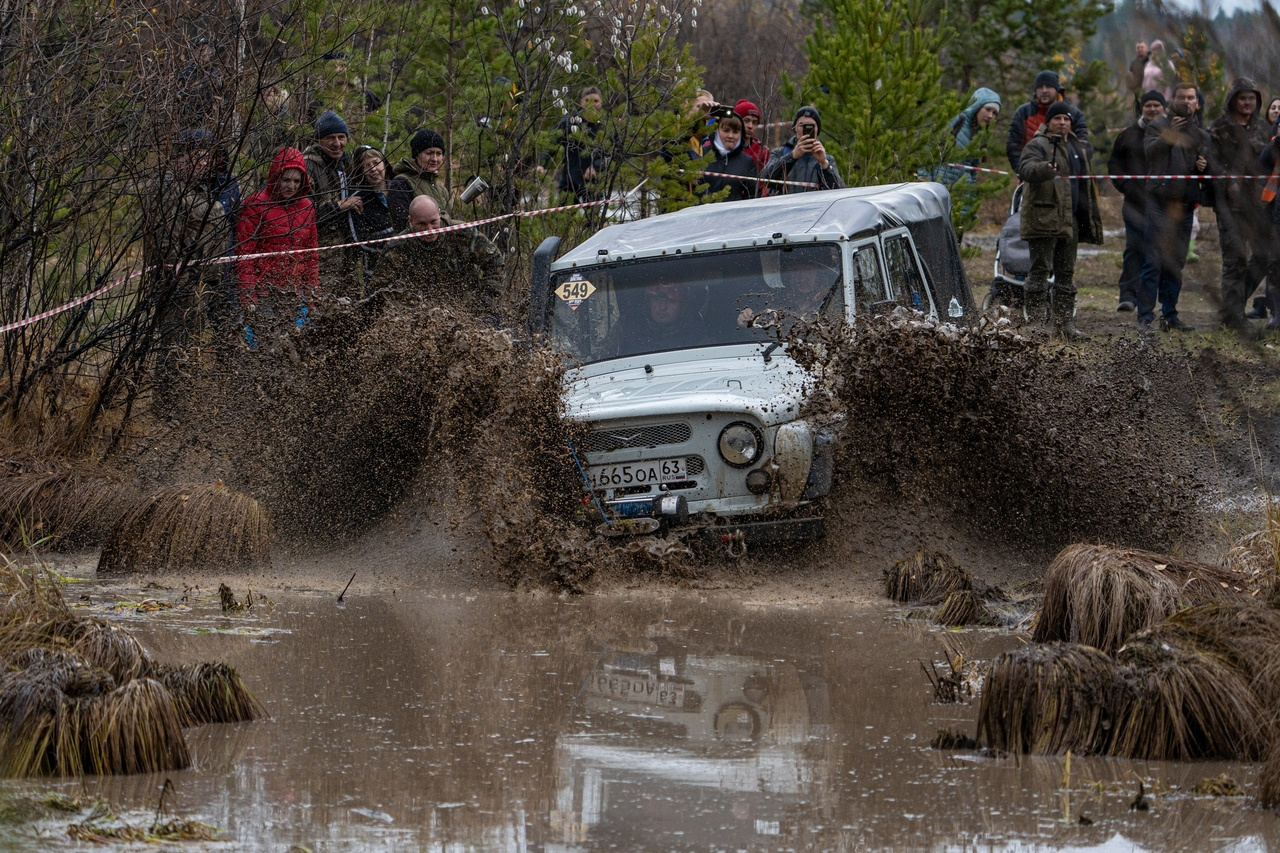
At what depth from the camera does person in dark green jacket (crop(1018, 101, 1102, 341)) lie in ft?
47.5

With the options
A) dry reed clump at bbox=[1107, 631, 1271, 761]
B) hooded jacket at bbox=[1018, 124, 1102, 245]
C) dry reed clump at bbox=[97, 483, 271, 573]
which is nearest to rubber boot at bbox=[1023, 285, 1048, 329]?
hooded jacket at bbox=[1018, 124, 1102, 245]

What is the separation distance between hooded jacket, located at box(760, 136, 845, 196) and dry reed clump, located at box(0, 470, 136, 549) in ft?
22.2

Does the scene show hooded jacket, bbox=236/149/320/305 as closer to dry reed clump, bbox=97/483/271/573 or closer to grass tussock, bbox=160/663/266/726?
dry reed clump, bbox=97/483/271/573

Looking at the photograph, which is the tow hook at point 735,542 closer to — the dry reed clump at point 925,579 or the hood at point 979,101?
the dry reed clump at point 925,579

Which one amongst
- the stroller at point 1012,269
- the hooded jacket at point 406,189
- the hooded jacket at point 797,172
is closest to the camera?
the hooded jacket at point 406,189

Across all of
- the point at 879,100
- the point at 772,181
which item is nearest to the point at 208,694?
the point at 772,181

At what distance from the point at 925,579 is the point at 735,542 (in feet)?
3.26

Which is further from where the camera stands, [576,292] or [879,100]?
[879,100]

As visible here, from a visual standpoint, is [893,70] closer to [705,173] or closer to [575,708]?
[705,173]

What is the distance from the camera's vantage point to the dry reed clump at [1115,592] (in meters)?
6.05

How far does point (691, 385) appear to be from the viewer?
28.3ft

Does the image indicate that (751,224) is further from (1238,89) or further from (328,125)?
(1238,89)

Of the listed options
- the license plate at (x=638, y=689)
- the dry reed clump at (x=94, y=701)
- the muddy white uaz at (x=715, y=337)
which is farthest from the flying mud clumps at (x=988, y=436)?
the dry reed clump at (x=94, y=701)

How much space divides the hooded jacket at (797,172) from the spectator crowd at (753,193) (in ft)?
0.06
